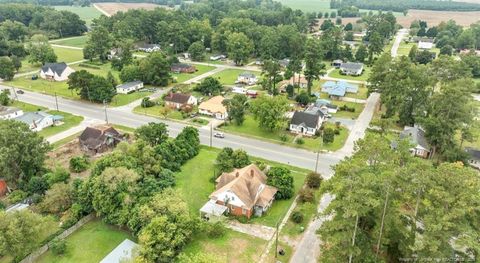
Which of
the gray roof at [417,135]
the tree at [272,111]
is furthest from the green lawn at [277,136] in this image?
the gray roof at [417,135]

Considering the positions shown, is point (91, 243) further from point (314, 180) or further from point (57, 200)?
point (314, 180)

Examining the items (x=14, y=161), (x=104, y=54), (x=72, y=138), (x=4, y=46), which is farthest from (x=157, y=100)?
(x=4, y=46)

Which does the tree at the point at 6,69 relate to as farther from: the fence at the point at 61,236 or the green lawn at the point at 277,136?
the fence at the point at 61,236

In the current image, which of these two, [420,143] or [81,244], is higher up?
[420,143]

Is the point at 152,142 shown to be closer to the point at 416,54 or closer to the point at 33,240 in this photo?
the point at 33,240

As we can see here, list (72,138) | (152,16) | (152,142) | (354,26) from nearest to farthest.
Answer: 1. (152,142)
2. (72,138)
3. (152,16)
4. (354,26)

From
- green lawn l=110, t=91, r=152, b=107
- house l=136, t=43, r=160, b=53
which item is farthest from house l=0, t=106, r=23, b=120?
house l=136, t=43, r=160, b=53

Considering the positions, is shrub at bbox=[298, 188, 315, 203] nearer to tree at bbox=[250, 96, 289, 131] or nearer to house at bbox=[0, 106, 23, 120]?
tree at bbox=[250, 96, 289, 131]
